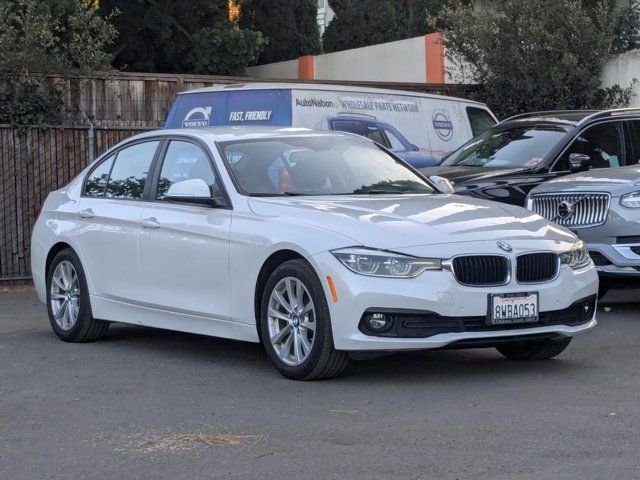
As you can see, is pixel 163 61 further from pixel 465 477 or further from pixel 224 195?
pixel 465 477

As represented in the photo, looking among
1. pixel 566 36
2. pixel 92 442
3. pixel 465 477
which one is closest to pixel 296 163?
pixel 92 442

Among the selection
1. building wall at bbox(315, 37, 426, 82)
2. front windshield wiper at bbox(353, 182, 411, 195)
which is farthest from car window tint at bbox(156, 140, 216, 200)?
building wall at bbox(315, 37, 426, 82)

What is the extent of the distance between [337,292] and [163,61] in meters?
25.8

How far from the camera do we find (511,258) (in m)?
7.31

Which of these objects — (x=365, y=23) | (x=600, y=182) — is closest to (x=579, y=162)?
(x=600, y=182)

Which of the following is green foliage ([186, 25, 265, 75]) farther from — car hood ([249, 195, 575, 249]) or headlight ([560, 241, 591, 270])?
headlight ([560, 241, 591, 270])

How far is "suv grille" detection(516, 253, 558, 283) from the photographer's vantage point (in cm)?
737

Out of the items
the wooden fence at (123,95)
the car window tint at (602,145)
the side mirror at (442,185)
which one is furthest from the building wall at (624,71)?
the side mirror at (442,185)

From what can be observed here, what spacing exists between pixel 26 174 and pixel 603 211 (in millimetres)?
7731

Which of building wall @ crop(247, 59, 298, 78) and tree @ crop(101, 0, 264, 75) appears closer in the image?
tree @ crop(101, 0, 264, 75)

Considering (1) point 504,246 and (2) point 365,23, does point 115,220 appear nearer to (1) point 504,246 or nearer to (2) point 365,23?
(1) point 504,246

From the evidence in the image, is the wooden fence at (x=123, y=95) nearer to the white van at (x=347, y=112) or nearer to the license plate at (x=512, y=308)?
the white van at (x=347, y=112)

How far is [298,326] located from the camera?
740 centimetres

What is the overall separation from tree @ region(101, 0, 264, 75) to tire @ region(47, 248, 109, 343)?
64.6 ft
